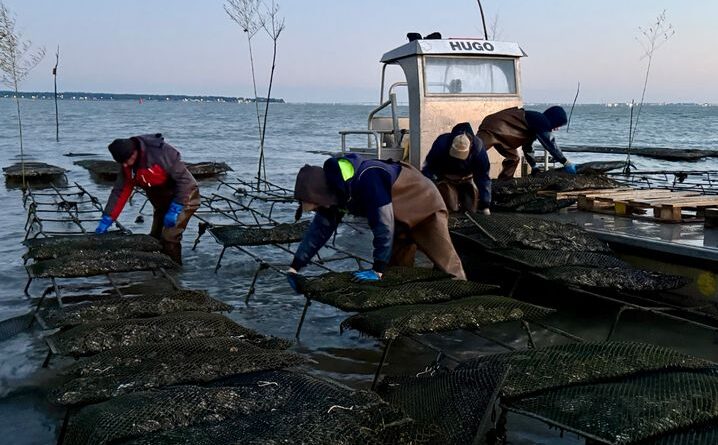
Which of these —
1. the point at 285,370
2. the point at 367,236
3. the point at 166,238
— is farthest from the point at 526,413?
the point at 367,236

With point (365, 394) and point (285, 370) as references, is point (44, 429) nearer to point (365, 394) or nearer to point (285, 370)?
point (285, 370)

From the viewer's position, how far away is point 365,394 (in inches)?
137

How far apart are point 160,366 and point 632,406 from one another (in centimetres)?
258

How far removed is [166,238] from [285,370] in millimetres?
5438

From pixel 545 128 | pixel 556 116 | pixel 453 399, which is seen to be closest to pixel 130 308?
pixel 453 399

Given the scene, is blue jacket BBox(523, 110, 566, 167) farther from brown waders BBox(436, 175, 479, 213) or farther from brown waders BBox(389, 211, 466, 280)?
brown waders BBox(389, 211, 466, 280)

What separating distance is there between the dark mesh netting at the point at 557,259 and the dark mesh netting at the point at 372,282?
0.76m

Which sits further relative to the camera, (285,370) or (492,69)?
(492,69)

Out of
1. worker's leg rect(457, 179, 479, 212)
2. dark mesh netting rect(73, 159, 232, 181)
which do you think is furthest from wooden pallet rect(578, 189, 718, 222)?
dark mesh netting rect(73, 159, 232, 181)

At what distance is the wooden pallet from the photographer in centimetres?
783

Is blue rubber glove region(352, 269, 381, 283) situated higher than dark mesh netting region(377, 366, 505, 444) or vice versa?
blue rubber glove region(352, 269, 381, 283)

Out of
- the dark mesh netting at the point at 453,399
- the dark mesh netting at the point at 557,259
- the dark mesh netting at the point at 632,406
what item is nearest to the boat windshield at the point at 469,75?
the dark mesh netting at the point at 557,259

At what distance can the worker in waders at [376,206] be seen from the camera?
5.55 m

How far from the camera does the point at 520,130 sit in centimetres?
1002
